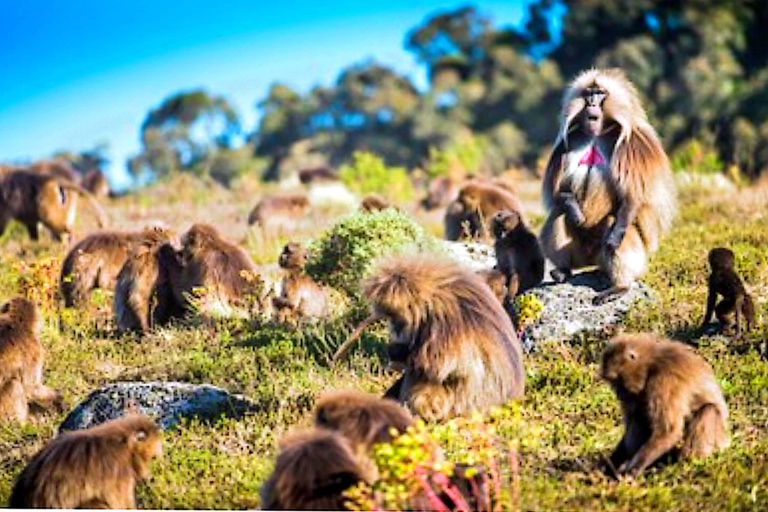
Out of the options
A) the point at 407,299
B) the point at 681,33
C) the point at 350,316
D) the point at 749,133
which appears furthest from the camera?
the point at 681,33

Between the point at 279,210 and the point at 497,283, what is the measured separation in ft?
20.6

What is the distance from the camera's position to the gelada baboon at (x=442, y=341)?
22.0ft

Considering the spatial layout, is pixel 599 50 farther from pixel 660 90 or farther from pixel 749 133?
pixel 749 133

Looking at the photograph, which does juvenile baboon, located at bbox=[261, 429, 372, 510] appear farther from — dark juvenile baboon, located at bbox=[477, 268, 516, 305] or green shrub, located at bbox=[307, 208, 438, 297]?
green shrub, located at bbox=[307, 208, 438, 297]

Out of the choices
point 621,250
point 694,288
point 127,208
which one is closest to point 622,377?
point 621,250

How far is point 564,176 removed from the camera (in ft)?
29.1

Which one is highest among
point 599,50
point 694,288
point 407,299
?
point 599,50

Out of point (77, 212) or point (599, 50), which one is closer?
point (77, 212)

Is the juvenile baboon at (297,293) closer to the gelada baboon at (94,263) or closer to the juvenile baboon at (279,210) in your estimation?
the gelada baboon at (94,263)

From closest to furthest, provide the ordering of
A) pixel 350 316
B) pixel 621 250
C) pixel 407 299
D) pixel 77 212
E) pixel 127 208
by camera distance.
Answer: pixel 407 299
pixel 621 250
pixel 350 316
pixel 77 212
pixel 127 208

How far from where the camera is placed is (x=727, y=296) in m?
7.89

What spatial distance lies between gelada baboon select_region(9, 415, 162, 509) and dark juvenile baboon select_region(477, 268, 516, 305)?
12.1 ft

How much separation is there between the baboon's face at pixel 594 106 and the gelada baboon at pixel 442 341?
89.1 inches

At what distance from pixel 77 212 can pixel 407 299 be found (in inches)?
333
